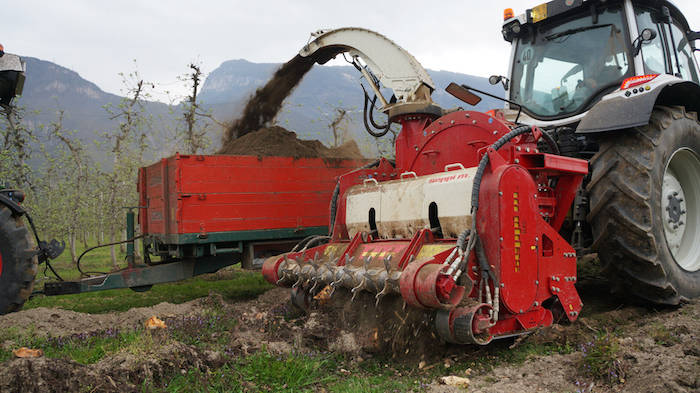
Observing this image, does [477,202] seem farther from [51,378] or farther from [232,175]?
[232,175]

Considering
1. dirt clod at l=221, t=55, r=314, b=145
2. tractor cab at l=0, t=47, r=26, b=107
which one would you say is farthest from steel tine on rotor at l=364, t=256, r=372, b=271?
tractor cab at l=0, t=47, r=26, b=107

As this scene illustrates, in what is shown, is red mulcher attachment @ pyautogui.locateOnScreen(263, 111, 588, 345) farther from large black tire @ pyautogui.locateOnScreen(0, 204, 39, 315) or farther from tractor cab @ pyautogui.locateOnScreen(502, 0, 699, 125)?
large black tire @ pyautogui.locateOnScreen(0, 204, 39, 315)

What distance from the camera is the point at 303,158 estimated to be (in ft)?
25.3

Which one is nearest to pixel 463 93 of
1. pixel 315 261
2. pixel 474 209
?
pixel 474 209

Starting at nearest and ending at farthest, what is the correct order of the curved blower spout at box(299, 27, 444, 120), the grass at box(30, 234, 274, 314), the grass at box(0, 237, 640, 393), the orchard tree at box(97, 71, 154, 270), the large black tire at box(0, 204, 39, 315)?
the grass at box(0, 237, 640, 393) < the large black tire at box(0, 204, 39, 315) < the curved blower spout at box(299, 27, 444, 120) < the grass at box(30, 234, 274, 314) < the orchard tree at box(97, 71, 154, 270)

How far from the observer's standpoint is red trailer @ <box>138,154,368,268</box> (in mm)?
6793

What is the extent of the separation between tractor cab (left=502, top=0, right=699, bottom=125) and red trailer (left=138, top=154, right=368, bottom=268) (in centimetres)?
338

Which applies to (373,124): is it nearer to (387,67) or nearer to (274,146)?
(387,67)

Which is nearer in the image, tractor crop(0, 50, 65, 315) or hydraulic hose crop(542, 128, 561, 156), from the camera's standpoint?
hydraulic hose crop(542, 128, 561, 156)

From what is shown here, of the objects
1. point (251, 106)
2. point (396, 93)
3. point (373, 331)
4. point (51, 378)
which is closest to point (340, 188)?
point (396, 93)

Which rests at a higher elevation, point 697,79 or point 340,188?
point 697,79

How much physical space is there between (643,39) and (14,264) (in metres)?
7.22

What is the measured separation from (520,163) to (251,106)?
20.4 ft

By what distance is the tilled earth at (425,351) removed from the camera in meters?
3.03
